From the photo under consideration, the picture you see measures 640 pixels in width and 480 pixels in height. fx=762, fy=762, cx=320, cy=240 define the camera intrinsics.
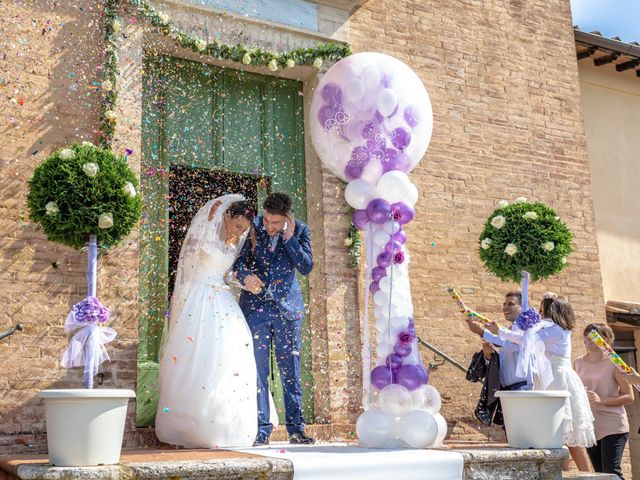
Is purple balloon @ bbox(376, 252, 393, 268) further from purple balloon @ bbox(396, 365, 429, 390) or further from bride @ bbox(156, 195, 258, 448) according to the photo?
bride @ bbox(156, 195, 258, 448)

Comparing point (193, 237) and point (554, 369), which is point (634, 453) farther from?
point (193, 237)

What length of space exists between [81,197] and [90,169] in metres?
0.18

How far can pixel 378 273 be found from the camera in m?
5.22

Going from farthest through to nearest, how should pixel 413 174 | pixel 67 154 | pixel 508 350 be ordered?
pixel 413 174
pixel 508 350
pixel 67 154

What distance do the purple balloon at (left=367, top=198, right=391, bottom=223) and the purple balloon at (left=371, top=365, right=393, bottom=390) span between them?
1002 mm

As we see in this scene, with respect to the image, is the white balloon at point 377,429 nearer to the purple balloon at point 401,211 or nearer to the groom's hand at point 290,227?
the purple balloon at point 401,211

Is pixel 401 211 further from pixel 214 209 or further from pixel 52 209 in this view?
pixel 52 209

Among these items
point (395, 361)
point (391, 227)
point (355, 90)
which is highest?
point (355, 90)

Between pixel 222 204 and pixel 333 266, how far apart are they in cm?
175

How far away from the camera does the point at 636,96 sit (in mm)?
10852

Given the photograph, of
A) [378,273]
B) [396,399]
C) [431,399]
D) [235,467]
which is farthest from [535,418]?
[235,467]

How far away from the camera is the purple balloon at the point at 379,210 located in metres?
5.18

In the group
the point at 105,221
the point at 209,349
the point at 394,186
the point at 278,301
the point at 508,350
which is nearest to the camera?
the point at 105,221

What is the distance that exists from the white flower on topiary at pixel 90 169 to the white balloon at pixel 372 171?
1812 mm
